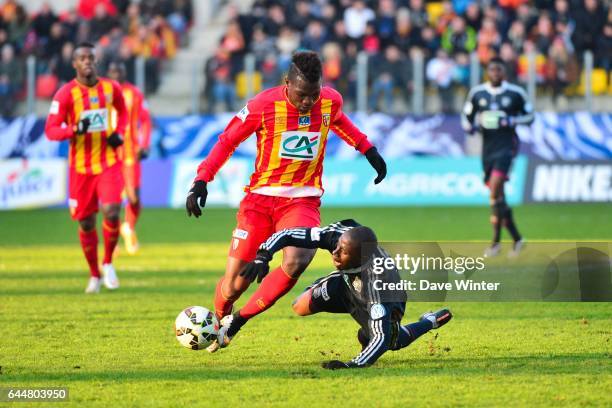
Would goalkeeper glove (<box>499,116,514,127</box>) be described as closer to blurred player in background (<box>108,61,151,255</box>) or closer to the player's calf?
blurred player in background (<box>108,61,151,255</box>)

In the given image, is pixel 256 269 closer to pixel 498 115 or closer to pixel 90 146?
pixel 90 146

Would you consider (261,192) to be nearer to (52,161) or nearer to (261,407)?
(261,407)

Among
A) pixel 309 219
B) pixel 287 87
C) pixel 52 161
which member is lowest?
pixel 52 161

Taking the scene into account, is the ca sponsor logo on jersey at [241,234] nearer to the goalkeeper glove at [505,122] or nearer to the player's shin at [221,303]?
the player's shin at [221,303]

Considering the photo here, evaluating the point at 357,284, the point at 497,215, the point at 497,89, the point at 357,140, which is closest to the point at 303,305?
the point at 357,284

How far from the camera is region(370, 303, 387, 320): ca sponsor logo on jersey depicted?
25.1ft

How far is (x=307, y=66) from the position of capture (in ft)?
26.5

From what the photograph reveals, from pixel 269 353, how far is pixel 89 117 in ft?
15.1

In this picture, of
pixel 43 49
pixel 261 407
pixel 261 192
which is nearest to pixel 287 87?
pixel 261 192

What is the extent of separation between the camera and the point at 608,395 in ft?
22.0

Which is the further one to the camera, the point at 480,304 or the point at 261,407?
the point at 480,304

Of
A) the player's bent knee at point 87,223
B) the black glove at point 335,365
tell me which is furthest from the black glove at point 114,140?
the black glove at point 335,365

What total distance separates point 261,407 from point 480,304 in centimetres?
494

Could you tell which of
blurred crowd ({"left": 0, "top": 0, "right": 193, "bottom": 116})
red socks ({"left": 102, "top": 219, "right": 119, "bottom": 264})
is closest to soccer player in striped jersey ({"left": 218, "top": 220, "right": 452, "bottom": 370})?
red socks ({"left": 102, "top": 219, "right": 119, "bottom": 264})
